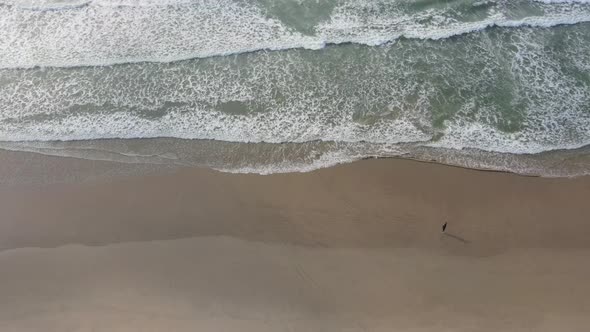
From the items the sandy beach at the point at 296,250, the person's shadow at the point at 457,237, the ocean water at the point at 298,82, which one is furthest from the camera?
the ocean water at the point at 298,82

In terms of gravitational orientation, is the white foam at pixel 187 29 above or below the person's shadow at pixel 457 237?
above

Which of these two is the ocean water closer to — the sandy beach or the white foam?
the white foam

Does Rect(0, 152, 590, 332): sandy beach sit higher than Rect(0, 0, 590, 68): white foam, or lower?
lower

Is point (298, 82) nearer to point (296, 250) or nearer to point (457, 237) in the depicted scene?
point (296, 250)

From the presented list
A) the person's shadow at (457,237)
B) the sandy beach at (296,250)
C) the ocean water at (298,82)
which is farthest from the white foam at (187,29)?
the person's shadow at (457,237)

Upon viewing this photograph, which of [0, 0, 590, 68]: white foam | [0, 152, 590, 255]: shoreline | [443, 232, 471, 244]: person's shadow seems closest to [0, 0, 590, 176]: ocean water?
Result: [0, 0, 590, 68]: white foam

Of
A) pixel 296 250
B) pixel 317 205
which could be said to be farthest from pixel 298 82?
pixel 296 250

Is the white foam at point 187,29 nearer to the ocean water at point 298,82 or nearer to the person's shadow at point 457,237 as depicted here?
the ocean water at point 298,82
